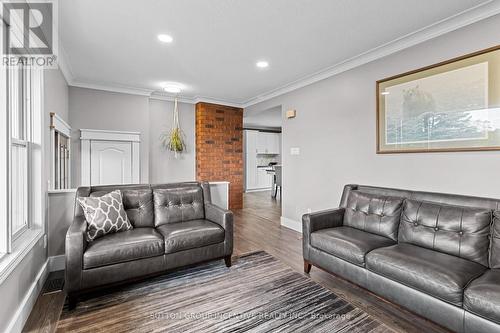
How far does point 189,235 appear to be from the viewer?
254cm

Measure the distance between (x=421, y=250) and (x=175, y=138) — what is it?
4.61 meters

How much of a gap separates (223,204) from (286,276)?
1600mm

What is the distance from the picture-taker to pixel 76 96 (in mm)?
4277

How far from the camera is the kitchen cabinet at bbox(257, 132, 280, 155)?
9.48 metres

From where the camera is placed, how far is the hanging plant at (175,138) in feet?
17.4

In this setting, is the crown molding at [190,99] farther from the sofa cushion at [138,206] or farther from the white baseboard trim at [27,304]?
the white baseboard trim at [27,304]

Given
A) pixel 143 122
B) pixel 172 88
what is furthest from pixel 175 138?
pixel 172 88

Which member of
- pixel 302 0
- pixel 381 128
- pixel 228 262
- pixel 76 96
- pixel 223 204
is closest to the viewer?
pixel 302 0

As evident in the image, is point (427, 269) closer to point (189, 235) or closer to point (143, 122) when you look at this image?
point (189, 235)

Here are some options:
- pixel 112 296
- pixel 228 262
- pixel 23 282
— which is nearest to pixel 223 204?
pixel 228 262

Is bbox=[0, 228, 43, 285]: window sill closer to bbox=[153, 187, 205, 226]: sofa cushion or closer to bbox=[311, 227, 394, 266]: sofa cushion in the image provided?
bbox=[153, 187, 205, 226]: sofa cushion

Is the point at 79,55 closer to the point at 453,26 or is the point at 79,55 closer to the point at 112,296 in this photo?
the point at 112,296

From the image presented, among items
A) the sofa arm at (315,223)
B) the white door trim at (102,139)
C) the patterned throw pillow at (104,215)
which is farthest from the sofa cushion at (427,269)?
the white door trim at (102,139)

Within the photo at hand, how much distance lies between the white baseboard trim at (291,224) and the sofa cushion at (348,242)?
1672 mm
